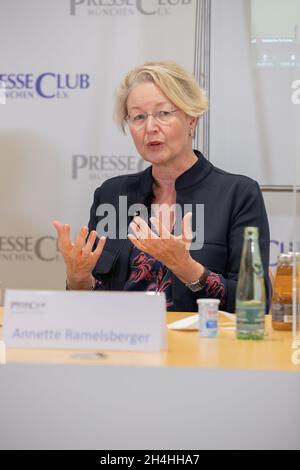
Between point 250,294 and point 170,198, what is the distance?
119cm

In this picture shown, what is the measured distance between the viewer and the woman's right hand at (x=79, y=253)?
211 centimetres

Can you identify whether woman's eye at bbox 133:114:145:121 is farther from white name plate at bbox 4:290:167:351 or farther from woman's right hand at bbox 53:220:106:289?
white name plate at bbox 4:290:167:351

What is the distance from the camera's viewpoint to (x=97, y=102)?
3.38 meters

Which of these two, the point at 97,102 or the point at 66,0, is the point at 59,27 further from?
the point at 97,102

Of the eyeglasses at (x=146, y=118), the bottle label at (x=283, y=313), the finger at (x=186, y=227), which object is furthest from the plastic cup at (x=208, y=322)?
the eyeglasses at (x=146, y=118)

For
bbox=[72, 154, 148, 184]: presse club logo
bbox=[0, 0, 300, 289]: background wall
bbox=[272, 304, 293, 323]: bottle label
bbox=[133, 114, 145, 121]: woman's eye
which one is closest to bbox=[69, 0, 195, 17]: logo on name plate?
bbox=[0, 0, 300, 289]: background wall

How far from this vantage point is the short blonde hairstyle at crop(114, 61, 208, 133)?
2594 mm

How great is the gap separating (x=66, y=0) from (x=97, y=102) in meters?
0.49

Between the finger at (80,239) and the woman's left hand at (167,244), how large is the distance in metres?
0.13

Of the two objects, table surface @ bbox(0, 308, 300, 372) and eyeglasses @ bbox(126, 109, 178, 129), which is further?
eyeglasses @ bbox(126, 109, 178, 129)

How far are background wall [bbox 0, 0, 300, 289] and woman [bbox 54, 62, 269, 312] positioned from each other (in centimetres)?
64

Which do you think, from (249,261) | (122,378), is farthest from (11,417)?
(249,261)
